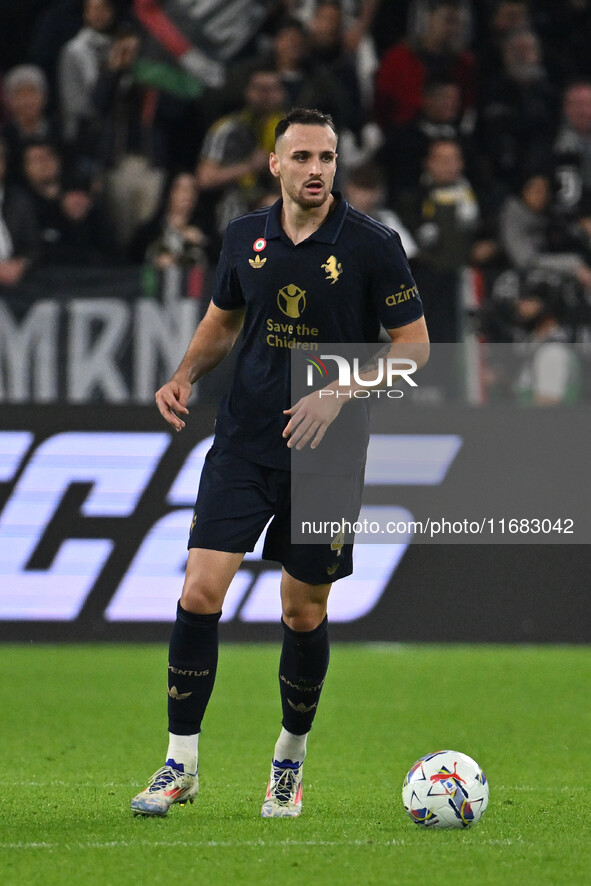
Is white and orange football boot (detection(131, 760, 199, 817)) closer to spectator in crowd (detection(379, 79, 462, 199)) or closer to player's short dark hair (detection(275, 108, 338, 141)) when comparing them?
player's short dark hair (detection(275, 108, 338, 141))

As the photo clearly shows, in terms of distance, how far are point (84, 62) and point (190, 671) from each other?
27.1 feet

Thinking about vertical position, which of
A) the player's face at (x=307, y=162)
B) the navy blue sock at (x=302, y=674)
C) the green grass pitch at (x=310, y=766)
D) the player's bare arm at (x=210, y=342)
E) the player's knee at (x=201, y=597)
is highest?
the player's face at (x=307, y=162)

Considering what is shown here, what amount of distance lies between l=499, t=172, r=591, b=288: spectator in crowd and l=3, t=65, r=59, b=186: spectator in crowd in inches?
148

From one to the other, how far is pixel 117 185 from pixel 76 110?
38.1 inches

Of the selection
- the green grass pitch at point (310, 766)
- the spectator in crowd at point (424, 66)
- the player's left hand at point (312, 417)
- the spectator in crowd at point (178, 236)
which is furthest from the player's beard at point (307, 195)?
the spectator in crowd at point (424, 66)

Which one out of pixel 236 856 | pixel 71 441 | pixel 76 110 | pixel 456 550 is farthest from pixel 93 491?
pixel 236 856

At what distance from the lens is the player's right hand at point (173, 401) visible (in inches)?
176

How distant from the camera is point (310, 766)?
5.43 meters

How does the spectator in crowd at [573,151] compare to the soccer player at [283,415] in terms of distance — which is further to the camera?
the spectator in crowd at [573,151]

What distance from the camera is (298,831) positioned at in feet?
13.6

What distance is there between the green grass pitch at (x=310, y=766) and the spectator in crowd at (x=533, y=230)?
354 centimetres

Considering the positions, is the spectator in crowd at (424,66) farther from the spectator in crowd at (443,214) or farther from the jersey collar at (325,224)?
the jersey collar at (325,224)

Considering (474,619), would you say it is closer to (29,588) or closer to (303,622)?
(29,588)

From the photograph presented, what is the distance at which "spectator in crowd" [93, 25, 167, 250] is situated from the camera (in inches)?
428
